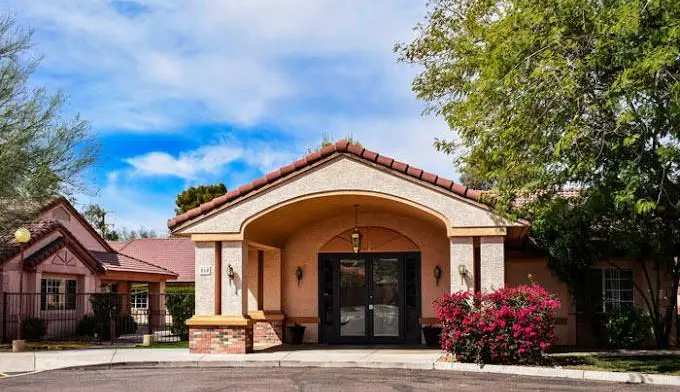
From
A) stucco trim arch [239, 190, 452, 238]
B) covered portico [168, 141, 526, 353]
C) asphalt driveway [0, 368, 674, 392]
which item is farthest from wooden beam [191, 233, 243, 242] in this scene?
asphalt driveway [0, 368, 674, 392]

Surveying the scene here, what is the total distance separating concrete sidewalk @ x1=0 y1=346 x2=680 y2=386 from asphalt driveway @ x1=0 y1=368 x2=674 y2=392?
0.58m

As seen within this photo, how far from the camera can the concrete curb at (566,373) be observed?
1438cm

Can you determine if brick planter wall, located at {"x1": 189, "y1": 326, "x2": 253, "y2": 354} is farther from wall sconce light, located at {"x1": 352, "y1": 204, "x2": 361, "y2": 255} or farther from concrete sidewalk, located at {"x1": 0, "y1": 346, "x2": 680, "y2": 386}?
wall sconce light, located at {"x1": 352, "y1": 204, "x2": 361, "y2": 255}

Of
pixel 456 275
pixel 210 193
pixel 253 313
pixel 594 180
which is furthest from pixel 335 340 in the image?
pixel 210 193

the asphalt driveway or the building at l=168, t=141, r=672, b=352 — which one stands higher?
the building at l=168, t=141, r=672, b=352

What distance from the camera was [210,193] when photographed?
5375 centimetres

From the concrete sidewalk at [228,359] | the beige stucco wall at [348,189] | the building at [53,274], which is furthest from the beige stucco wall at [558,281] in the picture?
the building at [53,274]

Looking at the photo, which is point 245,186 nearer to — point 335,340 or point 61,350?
point 335,340

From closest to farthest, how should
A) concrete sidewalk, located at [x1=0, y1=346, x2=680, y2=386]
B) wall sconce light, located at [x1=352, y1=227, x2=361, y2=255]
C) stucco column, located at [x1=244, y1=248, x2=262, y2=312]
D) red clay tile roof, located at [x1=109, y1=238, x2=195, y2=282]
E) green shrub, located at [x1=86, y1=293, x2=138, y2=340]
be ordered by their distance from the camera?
concrete sidewalk, located at [x1=0, y1=346, x2=680, y2=386] < wall sconce light, located at [x1=352, y1=227, x2=361, y2=255] < stucco column, located at [x1=244, y1=248, x2=262, y2=312] < green shrub, located at [x1=86, y1=293, x2=138, y2=340] < red clay tile roof, located at [x1=109, y1=238, x2=195, y2=282]

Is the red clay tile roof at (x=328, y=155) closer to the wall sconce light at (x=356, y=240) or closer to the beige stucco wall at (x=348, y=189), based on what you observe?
the beige stucco wall at (x=348, y=189)

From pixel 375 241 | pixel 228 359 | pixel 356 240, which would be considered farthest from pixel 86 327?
pixel 228 359

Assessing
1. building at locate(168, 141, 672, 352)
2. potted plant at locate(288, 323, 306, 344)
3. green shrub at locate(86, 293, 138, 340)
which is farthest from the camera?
green shrub at locate(86, 293, 138, 340)

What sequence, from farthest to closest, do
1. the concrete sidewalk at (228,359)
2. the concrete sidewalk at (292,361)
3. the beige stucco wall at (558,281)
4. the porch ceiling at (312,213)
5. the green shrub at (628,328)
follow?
the beige stucco wall at (558,281) < the green shrub at (628,328) < the porch ceiling at (312,213) < the concrete sidewalk at (228,359) < the concrete sidewalk at (292,361)

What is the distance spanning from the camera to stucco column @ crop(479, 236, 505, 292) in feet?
58.6
